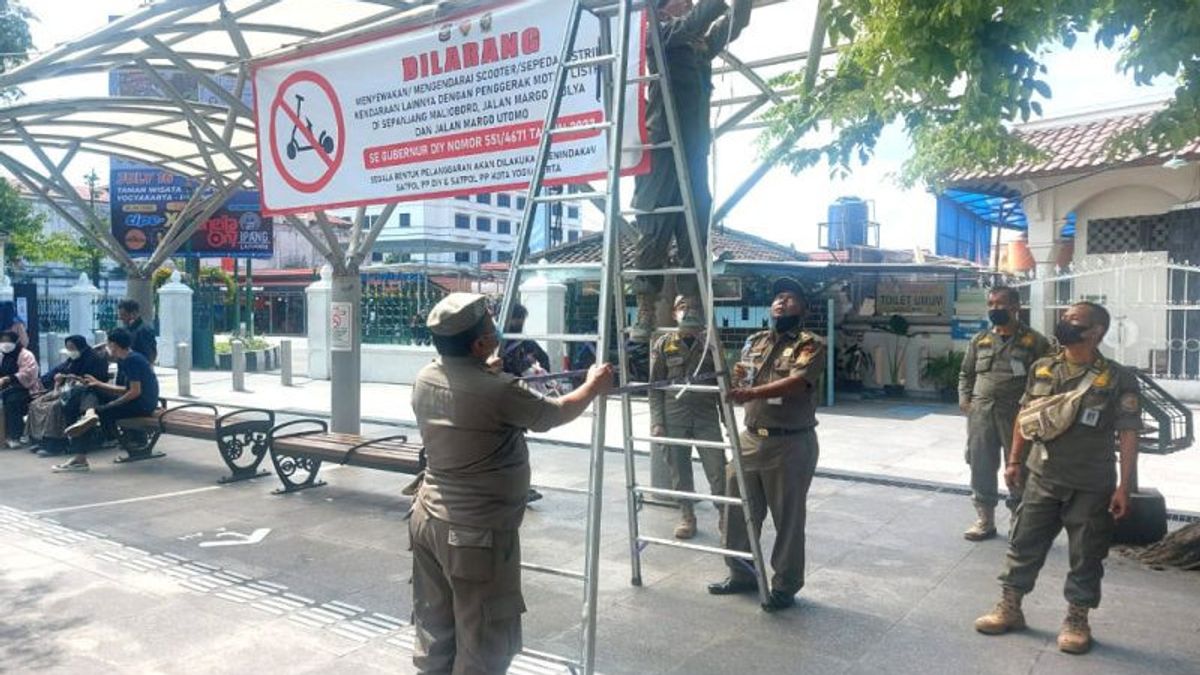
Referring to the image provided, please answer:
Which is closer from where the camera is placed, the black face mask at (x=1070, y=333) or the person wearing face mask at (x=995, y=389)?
the black face mask at (x=1070, y=333)

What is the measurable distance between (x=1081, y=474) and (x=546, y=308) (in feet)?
35.8

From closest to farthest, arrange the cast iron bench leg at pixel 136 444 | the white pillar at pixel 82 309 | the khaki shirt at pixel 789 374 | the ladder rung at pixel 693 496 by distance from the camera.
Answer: the ladder rung at pixel 693 496, the khaki shirt at pixel 789 374, the cast iron bench leg at pixel 136 444, the white pillar at pixel 82 309

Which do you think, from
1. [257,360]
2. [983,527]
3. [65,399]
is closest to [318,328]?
[257,360]

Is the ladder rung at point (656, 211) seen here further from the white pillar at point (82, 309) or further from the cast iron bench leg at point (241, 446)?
the white pillar at point (82, 309)

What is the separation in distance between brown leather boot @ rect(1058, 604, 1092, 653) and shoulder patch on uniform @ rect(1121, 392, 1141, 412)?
2.95 feet

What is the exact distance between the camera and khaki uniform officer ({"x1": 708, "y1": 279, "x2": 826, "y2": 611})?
181 inches

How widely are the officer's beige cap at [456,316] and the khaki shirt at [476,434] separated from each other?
0.39 feet

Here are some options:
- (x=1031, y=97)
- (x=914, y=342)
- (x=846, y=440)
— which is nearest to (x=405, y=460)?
(x=1031, y=97)

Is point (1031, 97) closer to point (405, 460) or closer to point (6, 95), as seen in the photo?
point (405, 460)

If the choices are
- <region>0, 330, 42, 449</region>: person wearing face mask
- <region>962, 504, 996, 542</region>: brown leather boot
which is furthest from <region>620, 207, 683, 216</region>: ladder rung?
<region>0, 330, 42, 449</region>: person wearing face mask

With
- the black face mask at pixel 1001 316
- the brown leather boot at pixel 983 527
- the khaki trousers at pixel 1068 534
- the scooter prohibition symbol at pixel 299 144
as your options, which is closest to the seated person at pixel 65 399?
the scooter prohibition symbol at pixel 299 144

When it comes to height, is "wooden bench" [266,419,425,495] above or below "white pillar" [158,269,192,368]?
below

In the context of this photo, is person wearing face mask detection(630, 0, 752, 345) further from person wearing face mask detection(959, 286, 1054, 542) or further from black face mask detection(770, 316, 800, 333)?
person wearing face mask detection(959, 286, 1054, 542)

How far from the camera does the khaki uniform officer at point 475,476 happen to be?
10.1ft
